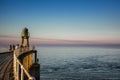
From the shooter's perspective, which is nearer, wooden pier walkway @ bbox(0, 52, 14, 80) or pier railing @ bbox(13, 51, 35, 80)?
pier railing @ bbox(13, 51, 35, 80)

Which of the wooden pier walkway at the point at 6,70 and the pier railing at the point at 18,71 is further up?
the pier railing at the point at 18,71

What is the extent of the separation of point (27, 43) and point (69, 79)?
14628 mm

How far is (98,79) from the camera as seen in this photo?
152ft

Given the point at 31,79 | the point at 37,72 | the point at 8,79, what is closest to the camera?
the point at 31,79

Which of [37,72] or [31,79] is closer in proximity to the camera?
[31,79]

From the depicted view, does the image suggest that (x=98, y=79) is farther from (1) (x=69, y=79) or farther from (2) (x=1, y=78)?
(2) (x=1, y=78)

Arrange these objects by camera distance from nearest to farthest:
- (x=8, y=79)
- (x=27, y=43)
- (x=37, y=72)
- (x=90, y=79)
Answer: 1. (x=8, y=79)
2. (x=37, y=72)
3. (x=27, y=43)
4. (x=90, y=79)

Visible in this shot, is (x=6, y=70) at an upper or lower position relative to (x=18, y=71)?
lower

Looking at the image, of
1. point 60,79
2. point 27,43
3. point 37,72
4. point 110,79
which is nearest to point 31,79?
point 37,72

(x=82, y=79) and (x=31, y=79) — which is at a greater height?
(x=31, y=79)

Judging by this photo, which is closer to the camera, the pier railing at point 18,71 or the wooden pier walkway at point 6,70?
the pier railing at point 18,71

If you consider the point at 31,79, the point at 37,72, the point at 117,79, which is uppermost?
the point at 31,79

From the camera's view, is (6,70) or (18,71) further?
(6,70)

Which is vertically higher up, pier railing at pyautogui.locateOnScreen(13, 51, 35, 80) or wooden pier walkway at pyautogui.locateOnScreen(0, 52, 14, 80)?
pier railing at pyautogui.locateOnScreen(13, 51, 35, 80)
